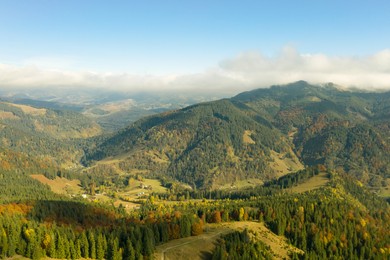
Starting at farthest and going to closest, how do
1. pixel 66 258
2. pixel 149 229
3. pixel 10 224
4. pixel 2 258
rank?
pixel 149 229, pixel 10 224, pixel 66 258, pixel 2 258

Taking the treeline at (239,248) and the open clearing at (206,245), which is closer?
the treeline at (239,248)

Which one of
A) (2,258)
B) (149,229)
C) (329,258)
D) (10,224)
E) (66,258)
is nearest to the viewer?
(2,258)

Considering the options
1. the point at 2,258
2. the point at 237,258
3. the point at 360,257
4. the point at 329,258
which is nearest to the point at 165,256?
the point at 237,258

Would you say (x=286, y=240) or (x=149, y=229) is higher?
(x=149, y=229)

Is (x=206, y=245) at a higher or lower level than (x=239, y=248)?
higher

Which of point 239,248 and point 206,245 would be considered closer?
point 239,248

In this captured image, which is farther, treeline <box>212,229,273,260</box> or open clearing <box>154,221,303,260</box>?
open clearing <box>154,221,303,260</box>

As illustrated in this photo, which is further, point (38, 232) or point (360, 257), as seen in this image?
point (360, 257)

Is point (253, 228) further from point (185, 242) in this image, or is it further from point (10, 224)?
point (10, 224)
